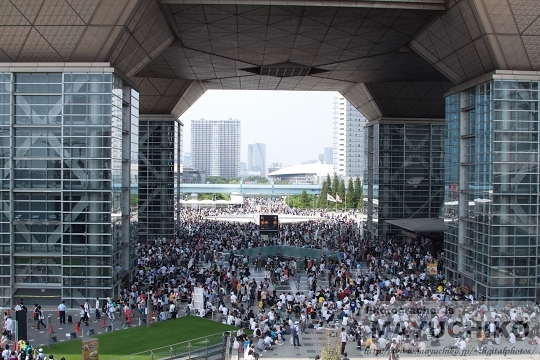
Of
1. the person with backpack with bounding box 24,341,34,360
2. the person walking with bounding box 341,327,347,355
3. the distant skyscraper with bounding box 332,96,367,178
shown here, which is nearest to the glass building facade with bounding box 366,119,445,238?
the person walking with bounding box 341,327,347,355

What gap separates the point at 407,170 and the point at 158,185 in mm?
21034

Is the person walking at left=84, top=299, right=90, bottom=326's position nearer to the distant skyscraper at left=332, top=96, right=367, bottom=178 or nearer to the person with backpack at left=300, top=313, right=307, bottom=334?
the person with backpack at left=300, top=313, right=307, bottom=334

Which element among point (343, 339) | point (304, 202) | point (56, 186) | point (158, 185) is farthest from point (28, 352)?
point (304, 202)

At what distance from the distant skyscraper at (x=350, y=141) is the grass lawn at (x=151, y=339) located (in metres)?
152

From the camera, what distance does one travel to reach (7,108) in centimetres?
2617

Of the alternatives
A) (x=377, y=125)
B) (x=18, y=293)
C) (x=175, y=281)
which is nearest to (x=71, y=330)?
(x=18, y=293)

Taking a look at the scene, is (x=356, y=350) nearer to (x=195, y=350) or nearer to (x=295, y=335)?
(x=295, y=335)

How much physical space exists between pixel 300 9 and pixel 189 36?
7585mm

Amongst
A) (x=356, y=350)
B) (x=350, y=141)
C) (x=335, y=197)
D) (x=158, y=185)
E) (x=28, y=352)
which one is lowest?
(x=356, y=350)

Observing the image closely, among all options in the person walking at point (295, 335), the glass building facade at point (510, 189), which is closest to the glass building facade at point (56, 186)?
the person walking at point (295, 335)

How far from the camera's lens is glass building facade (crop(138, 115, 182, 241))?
48625 mm

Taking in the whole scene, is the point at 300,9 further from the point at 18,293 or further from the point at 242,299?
the point at 18,293

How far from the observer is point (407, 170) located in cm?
4909

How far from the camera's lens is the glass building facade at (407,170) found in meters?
48.7
